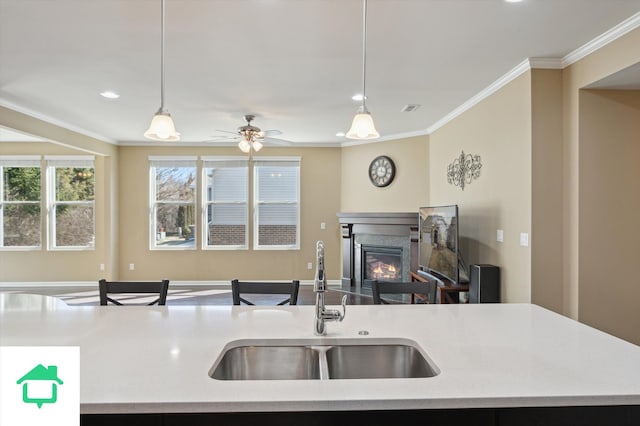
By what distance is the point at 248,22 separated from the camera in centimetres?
244

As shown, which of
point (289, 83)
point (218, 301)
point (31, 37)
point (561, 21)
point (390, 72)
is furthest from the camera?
point (218, 301)

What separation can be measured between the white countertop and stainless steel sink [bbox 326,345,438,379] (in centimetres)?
5

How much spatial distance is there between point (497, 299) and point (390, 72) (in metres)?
2.40

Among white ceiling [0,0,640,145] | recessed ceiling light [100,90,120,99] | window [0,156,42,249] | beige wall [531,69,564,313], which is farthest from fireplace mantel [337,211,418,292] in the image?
window [0,156,42,249]

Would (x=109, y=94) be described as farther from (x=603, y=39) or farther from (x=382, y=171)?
(x=603, y=39)

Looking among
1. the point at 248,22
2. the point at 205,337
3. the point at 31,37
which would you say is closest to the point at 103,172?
the point at 31,37

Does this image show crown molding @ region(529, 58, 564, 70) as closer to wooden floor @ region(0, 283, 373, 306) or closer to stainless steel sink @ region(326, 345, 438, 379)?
stainless steel sink @ region(326, 345, 438, 379)

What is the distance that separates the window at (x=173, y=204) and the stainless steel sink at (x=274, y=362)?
224 inches

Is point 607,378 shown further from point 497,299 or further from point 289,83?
point 289,83

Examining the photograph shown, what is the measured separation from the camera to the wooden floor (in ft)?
17.4

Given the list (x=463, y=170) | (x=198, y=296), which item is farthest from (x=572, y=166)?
(x=198, y=296)

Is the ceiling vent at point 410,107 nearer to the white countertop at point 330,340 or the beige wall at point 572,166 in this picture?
the beige wall at point 572,166

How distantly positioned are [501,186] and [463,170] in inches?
34.5

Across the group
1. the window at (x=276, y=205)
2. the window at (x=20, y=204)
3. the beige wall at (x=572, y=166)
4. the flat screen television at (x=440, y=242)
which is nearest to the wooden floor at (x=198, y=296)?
the window at (x=20, y=204)
